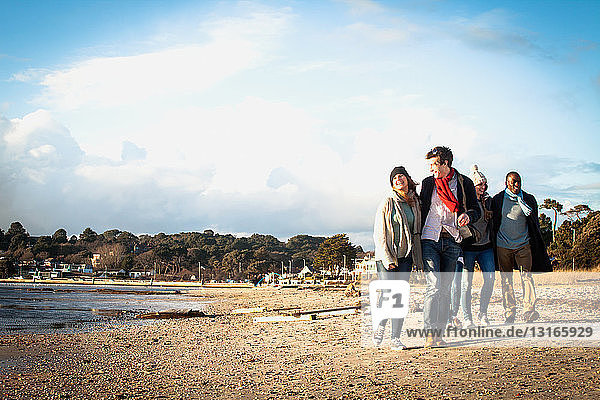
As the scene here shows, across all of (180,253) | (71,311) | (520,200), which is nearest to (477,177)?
(520,200)

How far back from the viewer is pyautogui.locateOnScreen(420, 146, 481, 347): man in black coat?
6.27m

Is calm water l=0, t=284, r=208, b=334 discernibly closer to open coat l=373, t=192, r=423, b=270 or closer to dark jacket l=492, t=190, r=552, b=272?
open coat l=373, t=192, r=423, b=270

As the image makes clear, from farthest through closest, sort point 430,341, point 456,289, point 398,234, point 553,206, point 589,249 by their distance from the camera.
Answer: point 553,206
point 589,249
point 456,289
point 398,234
point 430,341

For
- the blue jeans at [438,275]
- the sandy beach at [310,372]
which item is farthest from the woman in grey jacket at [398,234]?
the sandy beach at [310,372]

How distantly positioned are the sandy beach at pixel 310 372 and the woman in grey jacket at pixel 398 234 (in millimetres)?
864

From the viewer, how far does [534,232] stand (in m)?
7.64

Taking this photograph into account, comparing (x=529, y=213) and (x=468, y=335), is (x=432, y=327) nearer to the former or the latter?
(x=468, y=335)

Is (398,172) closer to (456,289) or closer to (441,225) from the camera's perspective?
(441,225)

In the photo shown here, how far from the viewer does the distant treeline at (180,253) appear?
140m

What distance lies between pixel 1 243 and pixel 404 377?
199781 mm

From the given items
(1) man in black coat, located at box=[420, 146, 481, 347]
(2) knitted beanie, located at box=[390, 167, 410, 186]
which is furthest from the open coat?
(2) knitted beanie, located at box=[390, 167, 410, 186]

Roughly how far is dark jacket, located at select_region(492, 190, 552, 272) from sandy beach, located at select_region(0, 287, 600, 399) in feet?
6.29

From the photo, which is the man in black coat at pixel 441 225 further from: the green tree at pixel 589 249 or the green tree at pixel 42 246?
the green tree at pixel 42 246

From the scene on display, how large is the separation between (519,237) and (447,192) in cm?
193
